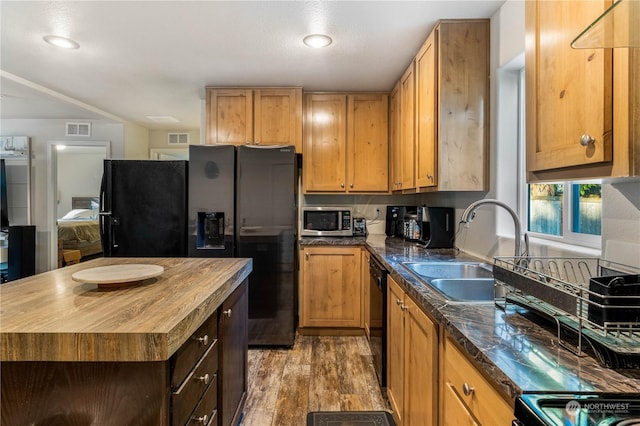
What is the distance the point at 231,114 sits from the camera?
3.36 meters

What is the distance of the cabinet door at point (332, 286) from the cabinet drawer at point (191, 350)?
1.83 meters

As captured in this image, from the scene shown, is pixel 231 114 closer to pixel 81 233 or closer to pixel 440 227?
pixel 440 227

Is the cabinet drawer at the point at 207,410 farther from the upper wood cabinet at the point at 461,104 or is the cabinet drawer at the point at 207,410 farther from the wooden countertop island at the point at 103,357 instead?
the upper wood cabinet at the point at 461,104

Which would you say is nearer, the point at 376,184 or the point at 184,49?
the point at 184,49

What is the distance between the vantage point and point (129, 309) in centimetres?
109

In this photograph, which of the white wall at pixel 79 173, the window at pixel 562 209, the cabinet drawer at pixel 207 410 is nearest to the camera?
the cabinet drawer at pixel 207 410

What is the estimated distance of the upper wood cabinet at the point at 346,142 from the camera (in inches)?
139

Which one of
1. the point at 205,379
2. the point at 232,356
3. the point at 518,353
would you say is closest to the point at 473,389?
the point at 518,353

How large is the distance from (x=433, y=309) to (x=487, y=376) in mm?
341

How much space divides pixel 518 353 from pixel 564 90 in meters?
0.74

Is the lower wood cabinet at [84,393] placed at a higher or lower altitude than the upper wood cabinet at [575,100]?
lower

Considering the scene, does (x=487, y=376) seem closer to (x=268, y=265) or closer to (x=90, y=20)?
(x=268, y=265)

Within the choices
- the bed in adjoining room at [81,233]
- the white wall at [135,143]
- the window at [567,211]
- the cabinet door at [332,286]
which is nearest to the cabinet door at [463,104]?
the window at [567,211]

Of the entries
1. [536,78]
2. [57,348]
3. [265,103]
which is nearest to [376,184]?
[265,103]
